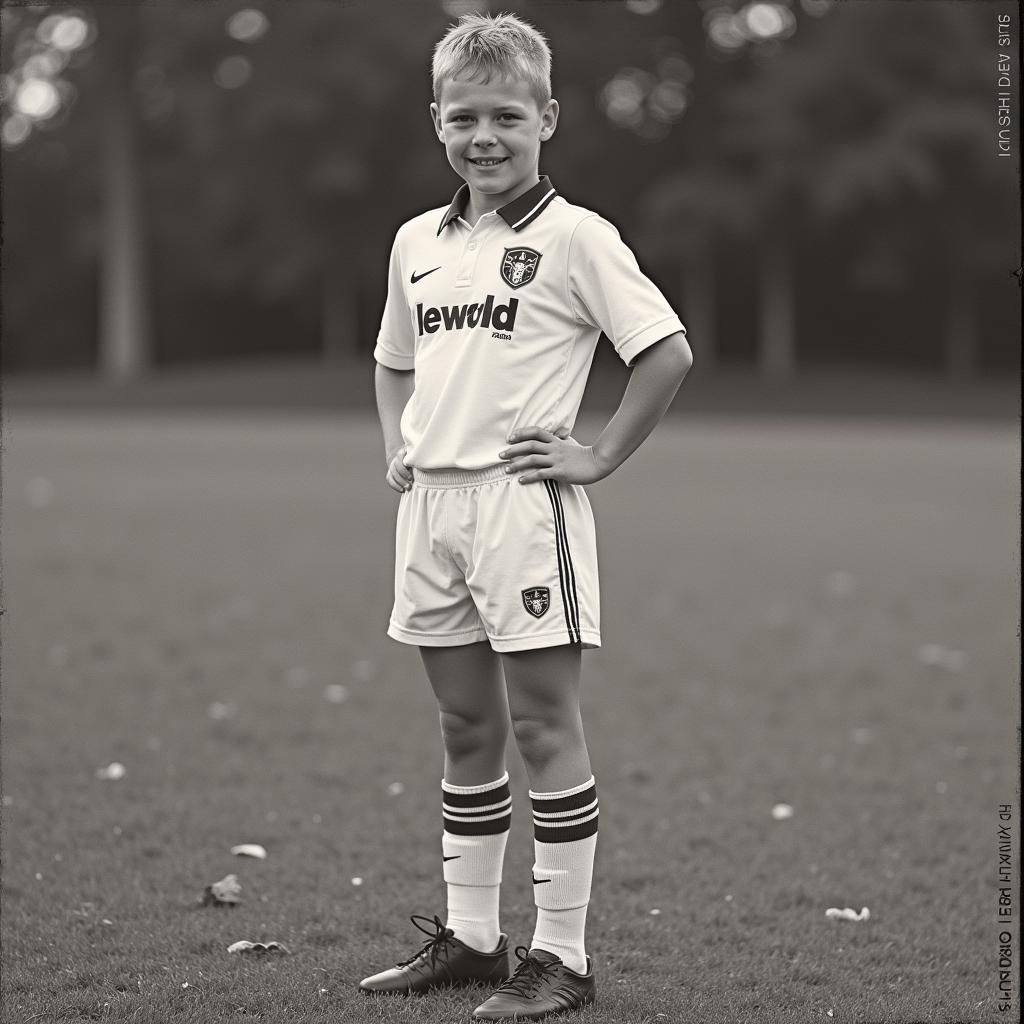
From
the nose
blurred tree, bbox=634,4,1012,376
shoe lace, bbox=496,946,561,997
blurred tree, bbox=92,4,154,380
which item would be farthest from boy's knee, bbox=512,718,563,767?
blurred tree, bbox=92,4,154,380

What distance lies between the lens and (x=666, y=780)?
5.19 m

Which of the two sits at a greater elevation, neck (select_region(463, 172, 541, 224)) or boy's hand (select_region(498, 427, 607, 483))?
neck (select_region(463, 172, 541, 224))

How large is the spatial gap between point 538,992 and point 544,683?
64 centimetres

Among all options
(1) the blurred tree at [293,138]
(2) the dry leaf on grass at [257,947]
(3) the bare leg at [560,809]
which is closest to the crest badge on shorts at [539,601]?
(3) the bare leg at [560,809]

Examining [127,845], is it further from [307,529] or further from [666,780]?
[307,529]

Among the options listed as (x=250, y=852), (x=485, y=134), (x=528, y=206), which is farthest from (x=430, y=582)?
(x=250, y=852)

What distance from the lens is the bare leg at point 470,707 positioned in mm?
3260

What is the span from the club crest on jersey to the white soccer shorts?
392 mm

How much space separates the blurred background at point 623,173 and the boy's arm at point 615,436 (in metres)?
32.1

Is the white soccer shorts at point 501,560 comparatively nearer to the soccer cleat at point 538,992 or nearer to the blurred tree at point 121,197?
the soccer cleat at point 538,992

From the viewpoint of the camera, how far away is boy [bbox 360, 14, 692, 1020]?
3068mm

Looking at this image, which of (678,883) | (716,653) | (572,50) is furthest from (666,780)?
(572,50)

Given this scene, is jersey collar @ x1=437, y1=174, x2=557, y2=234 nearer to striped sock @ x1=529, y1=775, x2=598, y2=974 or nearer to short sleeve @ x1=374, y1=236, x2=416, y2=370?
short sleeve @ x1=374, y1=236, x2=416, y2=370

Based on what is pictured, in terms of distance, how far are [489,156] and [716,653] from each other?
14.9ft
